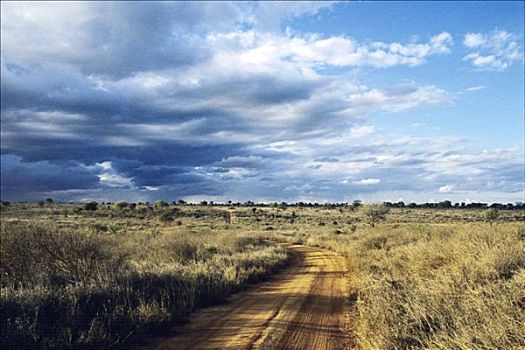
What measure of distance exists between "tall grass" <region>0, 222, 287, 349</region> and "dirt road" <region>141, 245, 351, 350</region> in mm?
757

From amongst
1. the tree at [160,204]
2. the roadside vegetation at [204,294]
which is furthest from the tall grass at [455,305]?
the tree at [160,204]

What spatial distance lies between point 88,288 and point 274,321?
15.4 ft

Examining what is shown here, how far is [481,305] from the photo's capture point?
799cm

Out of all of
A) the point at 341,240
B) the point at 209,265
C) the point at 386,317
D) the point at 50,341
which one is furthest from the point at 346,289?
the point at 341,240

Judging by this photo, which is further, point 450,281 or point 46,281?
point 46,281

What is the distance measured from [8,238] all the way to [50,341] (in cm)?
828

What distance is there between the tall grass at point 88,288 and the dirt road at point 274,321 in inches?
29.8

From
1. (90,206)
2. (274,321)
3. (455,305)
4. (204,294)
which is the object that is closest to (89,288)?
(204,294)

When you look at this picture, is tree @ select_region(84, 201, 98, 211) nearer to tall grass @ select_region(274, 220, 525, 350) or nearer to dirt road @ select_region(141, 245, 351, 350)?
dirt road @ select_region(141, 245, 351, 350)

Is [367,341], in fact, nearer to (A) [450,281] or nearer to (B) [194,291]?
(A) [450,281]

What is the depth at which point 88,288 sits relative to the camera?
1120 cm

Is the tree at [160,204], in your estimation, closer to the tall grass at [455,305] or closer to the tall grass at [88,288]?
the tall grass at [88,288]

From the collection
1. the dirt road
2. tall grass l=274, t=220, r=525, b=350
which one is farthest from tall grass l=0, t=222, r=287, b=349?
tall grass l=274, t=220, r=525, b=350

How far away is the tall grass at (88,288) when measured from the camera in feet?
29.0
